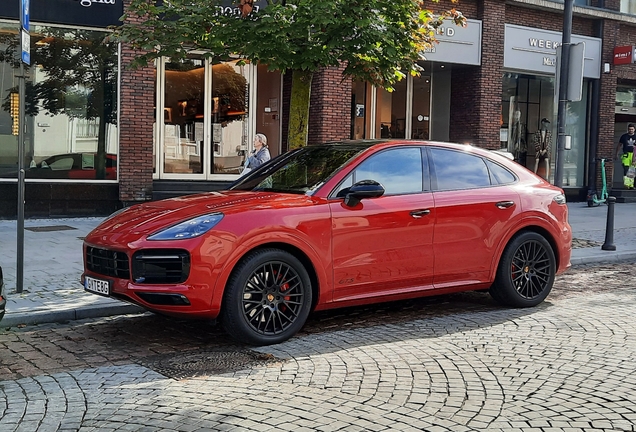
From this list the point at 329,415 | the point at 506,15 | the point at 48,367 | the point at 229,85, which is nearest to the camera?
the point at 329,415

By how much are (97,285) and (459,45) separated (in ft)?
50.0

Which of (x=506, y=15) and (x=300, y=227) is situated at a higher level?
(x=506, y=15)

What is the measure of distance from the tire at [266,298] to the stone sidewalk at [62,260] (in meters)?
2.03

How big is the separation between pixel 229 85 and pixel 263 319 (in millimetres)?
12220

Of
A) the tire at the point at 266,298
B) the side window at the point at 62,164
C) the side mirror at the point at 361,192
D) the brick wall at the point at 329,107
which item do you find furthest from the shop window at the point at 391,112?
the tire at the point at 266,298

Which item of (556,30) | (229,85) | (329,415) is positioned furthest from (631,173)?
(329,415)

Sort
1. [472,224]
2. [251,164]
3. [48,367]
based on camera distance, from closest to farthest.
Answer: [48,367] → [472,224] → [251,164]

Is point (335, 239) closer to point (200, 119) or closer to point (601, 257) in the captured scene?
point (601, 257)

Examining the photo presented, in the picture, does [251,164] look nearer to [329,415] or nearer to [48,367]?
[48,367]

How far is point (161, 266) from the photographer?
589cm

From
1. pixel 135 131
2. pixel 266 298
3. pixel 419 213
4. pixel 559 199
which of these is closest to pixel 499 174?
pixel 559 199

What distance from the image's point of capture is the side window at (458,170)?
736 cm

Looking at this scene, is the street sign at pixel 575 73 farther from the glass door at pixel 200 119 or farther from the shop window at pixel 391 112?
the shop window at pixel 391 112

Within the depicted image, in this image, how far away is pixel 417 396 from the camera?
479cm
